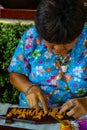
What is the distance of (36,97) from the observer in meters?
1.79

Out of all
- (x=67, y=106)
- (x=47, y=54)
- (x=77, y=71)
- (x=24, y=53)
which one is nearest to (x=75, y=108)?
(x=67, y=106)

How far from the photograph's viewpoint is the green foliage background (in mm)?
2439

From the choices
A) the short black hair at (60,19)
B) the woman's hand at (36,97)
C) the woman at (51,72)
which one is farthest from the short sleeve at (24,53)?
the short black hair at (60,19)

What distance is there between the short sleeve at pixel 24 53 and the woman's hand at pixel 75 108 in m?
0.41

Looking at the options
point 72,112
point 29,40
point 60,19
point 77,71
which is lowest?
point 72,112

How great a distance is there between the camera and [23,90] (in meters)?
1.92

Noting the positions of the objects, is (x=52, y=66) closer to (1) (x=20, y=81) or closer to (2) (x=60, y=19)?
(1) (x=20, y=81)

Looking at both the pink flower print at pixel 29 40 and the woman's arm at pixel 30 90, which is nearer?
the woman's arm at pixel 30 90

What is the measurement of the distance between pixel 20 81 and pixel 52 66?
22 cm

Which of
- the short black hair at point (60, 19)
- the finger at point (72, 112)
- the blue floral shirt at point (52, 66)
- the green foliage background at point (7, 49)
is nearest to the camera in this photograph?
the short black hair at point (60, 19)

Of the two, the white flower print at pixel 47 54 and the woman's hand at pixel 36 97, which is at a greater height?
the white flower print at pixel 47 54

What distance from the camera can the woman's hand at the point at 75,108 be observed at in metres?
1.68

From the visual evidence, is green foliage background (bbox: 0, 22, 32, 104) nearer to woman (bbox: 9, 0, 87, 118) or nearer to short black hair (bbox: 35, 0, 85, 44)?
woman (bbox: 9, 0, 87, 118)

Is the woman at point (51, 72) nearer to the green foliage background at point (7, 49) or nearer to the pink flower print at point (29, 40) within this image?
the pink flower print at point (29, 40)
